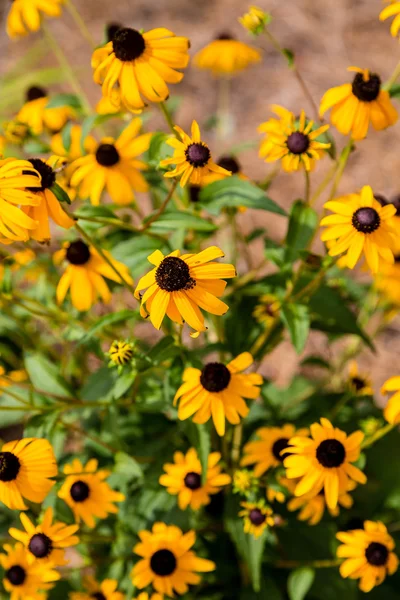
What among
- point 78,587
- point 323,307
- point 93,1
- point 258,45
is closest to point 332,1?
point 258,45

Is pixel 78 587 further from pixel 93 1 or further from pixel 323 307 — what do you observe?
pixel 93 1

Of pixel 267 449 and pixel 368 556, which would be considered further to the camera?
pixel 267 449

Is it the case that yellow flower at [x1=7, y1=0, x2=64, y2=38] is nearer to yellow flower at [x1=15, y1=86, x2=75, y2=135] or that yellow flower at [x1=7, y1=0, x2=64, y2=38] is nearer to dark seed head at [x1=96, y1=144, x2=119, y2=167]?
yellow flower at [x1=15, y1=86, x2=75, y2=135]

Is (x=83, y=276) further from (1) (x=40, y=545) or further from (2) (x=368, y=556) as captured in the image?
(2) (x=368, y=556)

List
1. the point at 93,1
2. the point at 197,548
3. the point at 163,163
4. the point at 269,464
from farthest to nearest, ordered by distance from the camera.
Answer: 1. the point at 93,1
2. the point at 197,548
3. the point at 269,464
4. the point at 163,163

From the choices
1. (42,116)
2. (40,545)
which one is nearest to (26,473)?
(40,545)

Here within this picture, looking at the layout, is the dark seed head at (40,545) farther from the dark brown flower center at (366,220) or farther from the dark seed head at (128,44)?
the dark seed head at (128,44)
